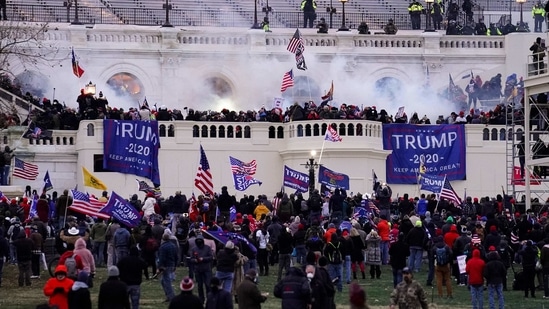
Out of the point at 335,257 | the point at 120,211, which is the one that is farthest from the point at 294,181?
the point at 335,257

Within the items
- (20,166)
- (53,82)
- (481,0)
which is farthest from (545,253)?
(481,0)

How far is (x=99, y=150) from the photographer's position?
64.2m

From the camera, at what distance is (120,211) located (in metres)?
46.1

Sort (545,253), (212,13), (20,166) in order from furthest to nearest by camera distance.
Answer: (212,13)
(20,166)
(545,253)

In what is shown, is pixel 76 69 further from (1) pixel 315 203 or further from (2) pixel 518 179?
(1) pixel 315 203

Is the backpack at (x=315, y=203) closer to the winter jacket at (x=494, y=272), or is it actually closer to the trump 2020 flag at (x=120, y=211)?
the trump 2020 flag at (x=120, y=211)

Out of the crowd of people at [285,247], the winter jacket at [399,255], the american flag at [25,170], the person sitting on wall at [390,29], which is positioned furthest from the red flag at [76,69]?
the winter jacket at [399,255]

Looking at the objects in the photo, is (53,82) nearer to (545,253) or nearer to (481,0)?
(481,0)

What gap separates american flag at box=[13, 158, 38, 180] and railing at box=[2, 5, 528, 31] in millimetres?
15761

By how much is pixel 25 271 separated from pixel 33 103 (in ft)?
76.1

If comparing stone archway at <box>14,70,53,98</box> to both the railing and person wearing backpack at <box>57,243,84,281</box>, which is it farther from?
person wearing backpack at <box>57,243,84,281</box>

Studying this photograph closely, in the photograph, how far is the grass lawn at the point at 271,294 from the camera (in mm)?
40697

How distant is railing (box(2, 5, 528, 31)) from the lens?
257ft

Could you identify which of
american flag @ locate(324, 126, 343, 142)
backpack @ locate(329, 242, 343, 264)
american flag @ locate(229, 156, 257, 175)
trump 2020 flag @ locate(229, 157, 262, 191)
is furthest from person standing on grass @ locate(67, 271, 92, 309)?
american flag @ locate(324, 126, 343, 142)
